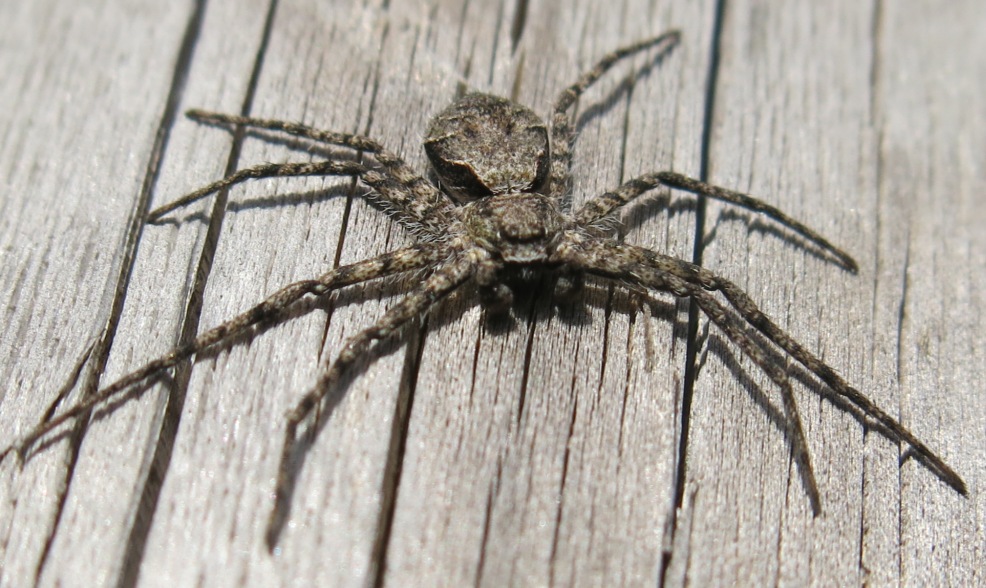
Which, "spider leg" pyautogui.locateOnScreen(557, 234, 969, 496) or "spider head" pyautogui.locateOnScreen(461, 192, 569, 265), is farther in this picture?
"spider head" pyautogui.locateOnScreen(461, 192, 569, 265)

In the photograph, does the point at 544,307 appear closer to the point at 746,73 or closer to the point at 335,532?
the point at 335,532

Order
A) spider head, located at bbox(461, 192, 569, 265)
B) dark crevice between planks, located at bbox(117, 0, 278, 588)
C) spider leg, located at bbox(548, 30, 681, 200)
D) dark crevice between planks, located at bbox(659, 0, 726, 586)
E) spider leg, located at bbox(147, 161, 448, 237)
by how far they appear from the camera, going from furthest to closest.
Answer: spider leg, located at bbox(548, 30, 681, 200)
spider leg, located at bbox(147, 161, 448, 237)
spider head, located at bbox(461, 192, 569, 265)
dark crevice between planks, located at bbox(659, 0, 726, 586)
dark crevice between planks, located at bbox(117, 0, 278, 588)

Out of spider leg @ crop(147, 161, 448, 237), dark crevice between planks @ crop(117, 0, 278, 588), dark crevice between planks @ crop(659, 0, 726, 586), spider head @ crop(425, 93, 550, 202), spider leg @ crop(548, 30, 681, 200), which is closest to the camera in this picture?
dark crevice between planks @ crop(117, 0, 278, 588)

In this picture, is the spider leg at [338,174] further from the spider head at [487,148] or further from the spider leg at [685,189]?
the spider leg at [685,189]

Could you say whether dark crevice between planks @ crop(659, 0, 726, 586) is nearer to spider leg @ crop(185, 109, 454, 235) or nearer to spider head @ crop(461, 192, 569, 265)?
spider head @ crop(461, 192, 569, 265)

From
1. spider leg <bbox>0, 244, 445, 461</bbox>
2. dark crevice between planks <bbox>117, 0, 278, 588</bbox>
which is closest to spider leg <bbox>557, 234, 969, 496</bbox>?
spider leg <bbox>0, 244, 445, 461</bbox>

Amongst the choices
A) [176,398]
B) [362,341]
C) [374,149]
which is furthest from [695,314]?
[176,398]
